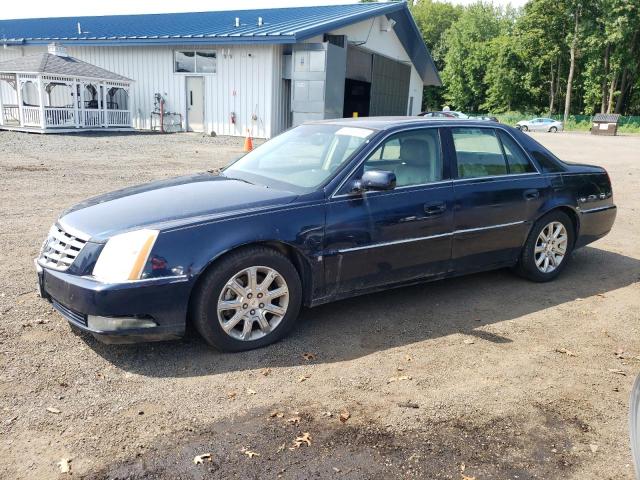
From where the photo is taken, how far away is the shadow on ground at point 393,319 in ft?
13.0

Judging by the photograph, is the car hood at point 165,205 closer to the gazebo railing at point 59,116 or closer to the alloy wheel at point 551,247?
the alloy wheel at point 551,247

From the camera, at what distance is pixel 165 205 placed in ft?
13.6

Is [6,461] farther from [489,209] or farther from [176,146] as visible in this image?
[176,146]

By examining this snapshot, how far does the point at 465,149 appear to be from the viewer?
17.2ft

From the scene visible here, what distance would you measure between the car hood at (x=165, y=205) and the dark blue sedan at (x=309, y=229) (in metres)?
0.02

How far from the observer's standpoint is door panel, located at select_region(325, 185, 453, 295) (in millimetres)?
4352

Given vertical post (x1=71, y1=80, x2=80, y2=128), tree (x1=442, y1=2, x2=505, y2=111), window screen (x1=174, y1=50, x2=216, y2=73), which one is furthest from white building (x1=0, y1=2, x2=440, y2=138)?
tree (x1=442, y1=2, x2=505, y2=111)

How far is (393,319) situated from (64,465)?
2.80 meters

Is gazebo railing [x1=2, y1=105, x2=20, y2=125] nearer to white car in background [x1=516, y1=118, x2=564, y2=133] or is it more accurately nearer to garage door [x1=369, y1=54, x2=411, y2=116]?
garage door [x1=369, y1=54, x2=411, y2=116]

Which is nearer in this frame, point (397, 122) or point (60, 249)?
point (60, 249)

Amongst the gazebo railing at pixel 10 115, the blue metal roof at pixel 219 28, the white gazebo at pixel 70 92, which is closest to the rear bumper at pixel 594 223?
the blue metal roof at pixel 219 28

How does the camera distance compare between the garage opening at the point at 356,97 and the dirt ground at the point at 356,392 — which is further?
the garage opening at the point at 356,97

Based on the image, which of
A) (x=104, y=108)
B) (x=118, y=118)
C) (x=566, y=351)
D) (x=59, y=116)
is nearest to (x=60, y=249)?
(x=566, y=351)

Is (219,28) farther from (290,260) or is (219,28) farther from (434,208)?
(290,260)
